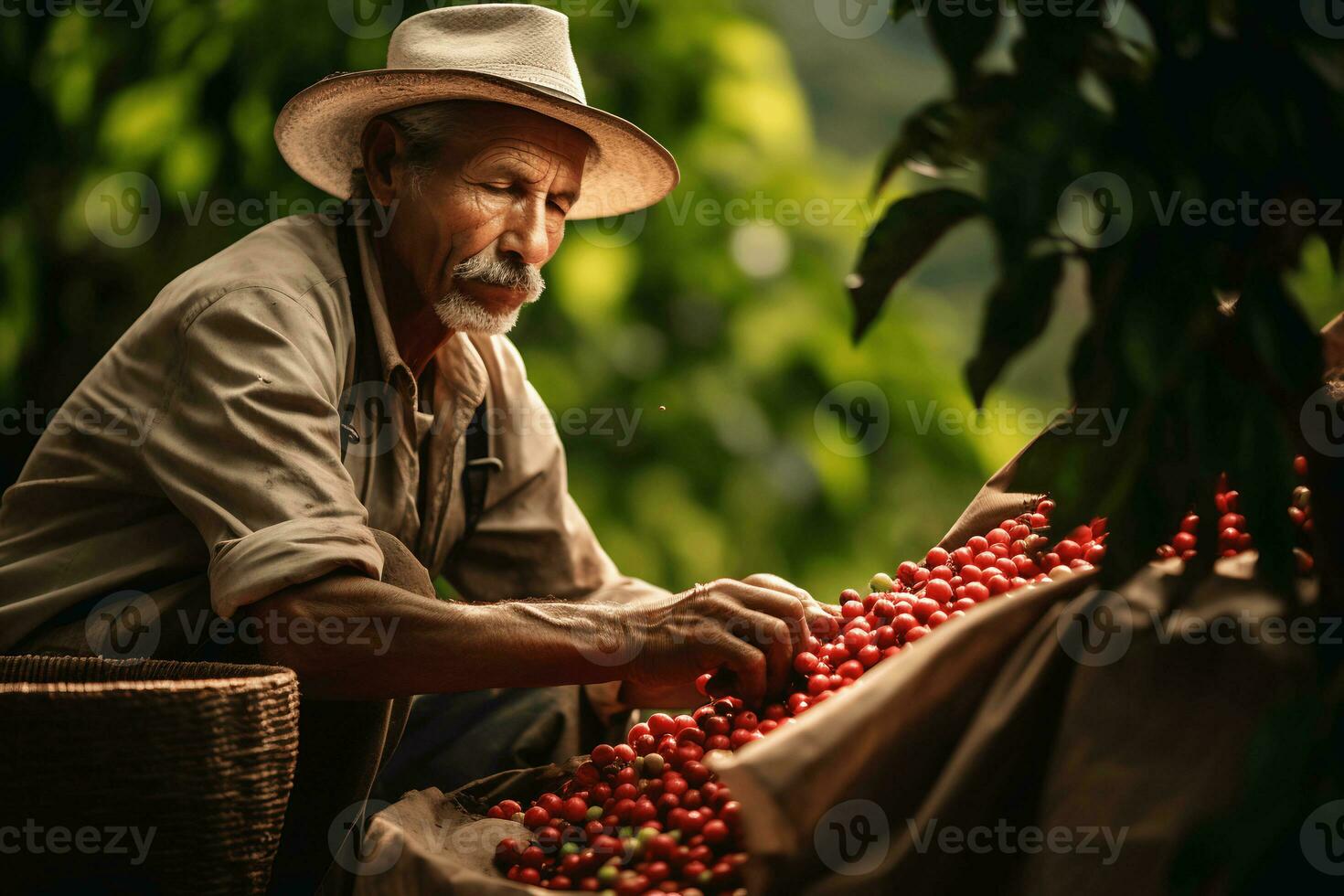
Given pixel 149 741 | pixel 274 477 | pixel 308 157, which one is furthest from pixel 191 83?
pixel 149 741

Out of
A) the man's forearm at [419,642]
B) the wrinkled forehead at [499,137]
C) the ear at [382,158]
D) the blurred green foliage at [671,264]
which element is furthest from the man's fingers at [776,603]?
the blurred green foliage at [671,264]

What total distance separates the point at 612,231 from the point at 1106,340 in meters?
2.30

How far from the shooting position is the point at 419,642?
1507 millimetres

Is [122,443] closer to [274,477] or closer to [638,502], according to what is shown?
[274,477]

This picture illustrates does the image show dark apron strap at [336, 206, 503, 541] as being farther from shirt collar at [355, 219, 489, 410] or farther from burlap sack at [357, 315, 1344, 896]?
burlap sack at [357, 315, 1344, 896]

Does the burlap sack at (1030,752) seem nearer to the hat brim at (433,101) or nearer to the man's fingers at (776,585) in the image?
the man's fingers at (776,585)

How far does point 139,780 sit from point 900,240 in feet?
3.00

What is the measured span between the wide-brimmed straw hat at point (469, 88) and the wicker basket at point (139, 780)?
3.37 ft

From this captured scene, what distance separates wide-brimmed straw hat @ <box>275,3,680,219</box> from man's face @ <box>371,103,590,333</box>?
5cm

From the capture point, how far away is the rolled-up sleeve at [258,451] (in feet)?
4.83

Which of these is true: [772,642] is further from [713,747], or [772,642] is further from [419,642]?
[419,642]

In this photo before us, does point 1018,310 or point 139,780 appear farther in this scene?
point 139,780

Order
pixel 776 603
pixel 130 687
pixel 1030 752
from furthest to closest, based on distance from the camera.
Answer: pixel 776 603, pixel 130 687, pixel 1030 752

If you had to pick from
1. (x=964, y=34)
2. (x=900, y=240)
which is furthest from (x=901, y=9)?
(x=900, y=240)
